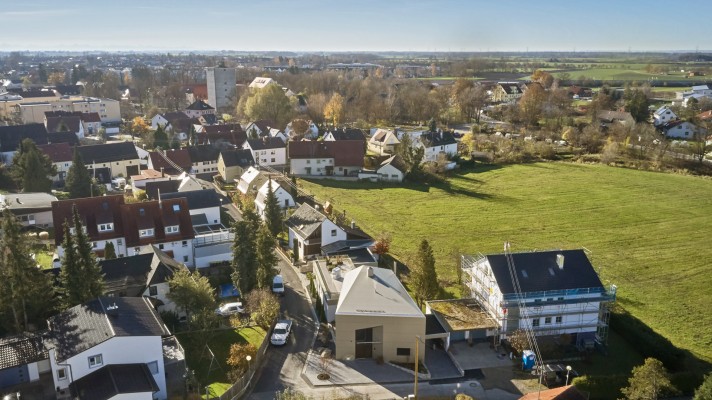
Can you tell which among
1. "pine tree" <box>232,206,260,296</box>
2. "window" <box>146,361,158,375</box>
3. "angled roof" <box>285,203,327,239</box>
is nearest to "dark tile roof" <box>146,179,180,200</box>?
"angled roof" <box>285,203,327,239</box>

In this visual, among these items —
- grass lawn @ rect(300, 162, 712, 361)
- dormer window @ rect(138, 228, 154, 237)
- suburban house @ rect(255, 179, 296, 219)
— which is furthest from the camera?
suburban house @ rect(255, 179, 296, 219)

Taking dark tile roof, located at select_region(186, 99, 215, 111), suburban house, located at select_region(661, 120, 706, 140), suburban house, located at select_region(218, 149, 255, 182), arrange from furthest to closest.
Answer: dark tile roof, located at select_region(186, 99, 215, 111) → suburban house, located at select_region(661, 120, 706, 140) → suburban house, located at select_region(218, 149, 255, 182)

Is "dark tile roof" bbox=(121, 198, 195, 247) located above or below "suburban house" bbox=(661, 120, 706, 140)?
below

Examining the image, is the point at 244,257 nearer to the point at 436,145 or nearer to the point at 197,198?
the point at 197,198

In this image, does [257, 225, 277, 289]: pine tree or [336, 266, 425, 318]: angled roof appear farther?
[257, 225, 277, 289]: pine tree

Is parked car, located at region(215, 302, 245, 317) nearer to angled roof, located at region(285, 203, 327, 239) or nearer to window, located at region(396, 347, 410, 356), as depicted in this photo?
angled roof, located at region(285, 203, 327, 239)

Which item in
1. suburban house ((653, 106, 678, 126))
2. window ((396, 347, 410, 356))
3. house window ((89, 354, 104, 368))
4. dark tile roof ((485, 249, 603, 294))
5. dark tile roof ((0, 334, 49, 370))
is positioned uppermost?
suburban house ((653, 106, 678, 126))

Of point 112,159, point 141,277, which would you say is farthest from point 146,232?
point 112,159

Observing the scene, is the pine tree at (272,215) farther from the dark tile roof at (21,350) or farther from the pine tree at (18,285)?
the dark tile roof at (21,350)
